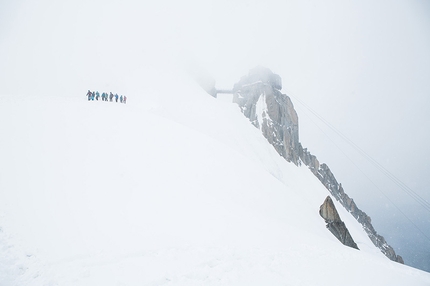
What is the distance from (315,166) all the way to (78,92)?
72283 mm

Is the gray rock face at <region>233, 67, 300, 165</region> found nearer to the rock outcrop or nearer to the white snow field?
the rock outcrop

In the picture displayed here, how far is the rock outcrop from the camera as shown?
6006 cm

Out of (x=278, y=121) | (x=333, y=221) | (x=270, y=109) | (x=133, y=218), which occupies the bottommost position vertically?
(x=333, y=221)

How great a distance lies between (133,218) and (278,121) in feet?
208

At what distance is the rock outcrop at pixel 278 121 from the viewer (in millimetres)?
60062

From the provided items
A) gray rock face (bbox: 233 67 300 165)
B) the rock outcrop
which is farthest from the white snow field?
the rock outcrop

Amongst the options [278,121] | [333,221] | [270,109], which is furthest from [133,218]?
[278,121]

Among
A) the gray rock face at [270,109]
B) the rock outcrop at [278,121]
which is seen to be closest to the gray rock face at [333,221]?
the gray rock face at [270,109]

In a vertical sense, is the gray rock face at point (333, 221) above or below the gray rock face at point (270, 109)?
below

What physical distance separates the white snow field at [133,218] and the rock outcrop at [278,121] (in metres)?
46.8

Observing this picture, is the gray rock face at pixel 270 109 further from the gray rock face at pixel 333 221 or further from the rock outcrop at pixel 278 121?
the gray rock face at pixel 333 221

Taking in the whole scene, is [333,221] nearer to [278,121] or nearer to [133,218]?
[133,218]

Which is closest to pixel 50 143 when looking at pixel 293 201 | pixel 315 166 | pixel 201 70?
pixel 293 201

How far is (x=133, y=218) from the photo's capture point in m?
7.94
